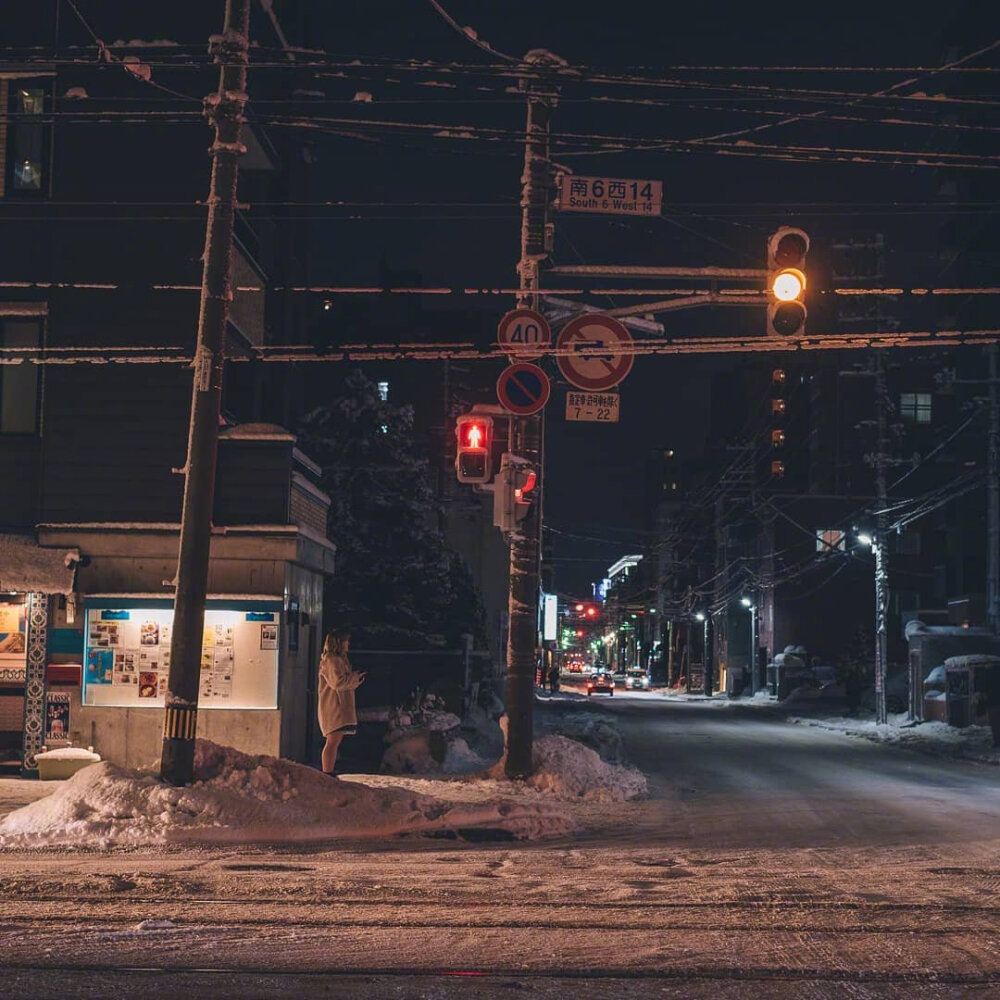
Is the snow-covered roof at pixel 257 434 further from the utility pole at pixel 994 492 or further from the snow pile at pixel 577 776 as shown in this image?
the utility pole at pixel 994 492

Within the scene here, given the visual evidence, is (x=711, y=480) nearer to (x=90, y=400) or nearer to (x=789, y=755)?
(x=789, y=755)

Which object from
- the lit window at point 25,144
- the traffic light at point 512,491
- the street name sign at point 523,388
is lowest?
the traffic light at point 512,491

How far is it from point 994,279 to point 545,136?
43327 millimetres

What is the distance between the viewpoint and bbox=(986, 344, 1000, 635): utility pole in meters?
36.2

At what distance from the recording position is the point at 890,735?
36.8 meters

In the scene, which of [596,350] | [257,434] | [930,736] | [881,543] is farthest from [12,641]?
[881,543]

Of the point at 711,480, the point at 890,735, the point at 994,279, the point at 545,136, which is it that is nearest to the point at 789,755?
the point at 890,735

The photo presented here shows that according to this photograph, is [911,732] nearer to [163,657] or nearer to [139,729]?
[163,657]

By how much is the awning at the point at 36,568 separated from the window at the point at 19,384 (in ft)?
6.56

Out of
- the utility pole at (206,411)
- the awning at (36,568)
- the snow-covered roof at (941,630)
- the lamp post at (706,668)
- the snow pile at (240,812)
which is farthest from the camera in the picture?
the lamp post at (706,668)

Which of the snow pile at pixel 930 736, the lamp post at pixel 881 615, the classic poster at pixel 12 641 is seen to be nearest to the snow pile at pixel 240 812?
the classic poster at pixel 12 641

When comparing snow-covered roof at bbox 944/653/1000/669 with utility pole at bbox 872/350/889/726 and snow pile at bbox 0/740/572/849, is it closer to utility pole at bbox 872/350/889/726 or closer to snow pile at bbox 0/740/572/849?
utility pole at bbox 872/350/889/726

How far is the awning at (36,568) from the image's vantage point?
19.7m

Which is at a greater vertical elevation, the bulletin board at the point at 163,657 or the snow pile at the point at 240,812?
the bulletin board at the point at 163,657
